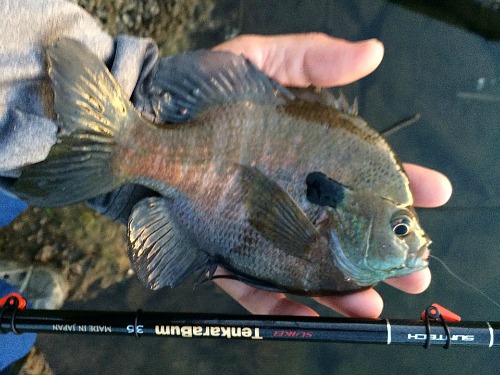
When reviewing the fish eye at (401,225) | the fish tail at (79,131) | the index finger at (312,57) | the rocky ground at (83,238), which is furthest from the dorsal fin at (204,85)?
the rocky ground at (83,238)

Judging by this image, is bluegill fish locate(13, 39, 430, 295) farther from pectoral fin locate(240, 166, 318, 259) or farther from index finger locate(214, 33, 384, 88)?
index finger locate(214, 33, 384, 88)

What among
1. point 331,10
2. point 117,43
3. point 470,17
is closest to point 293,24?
point 331,10

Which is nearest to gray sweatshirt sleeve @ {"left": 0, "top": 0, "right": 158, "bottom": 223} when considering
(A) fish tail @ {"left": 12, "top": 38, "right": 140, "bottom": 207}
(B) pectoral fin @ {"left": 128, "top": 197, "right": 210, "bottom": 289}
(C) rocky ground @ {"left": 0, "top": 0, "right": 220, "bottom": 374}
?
(A) fish tail @ {"left": 12, "top": 38, "right": 140, "bottom": 207}

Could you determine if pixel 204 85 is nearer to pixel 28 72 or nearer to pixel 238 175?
pixel 238 175

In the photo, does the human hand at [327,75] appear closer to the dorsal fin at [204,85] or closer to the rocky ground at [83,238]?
the dorsal fin at [204,85]

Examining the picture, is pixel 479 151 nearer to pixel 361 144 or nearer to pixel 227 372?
pixel 361 144

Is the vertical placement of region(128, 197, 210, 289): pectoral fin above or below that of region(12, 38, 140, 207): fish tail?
below

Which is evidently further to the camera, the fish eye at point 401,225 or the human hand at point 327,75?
the human hand at point 327,75
